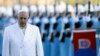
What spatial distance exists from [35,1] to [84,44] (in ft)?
4.01

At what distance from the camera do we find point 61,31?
301 inches

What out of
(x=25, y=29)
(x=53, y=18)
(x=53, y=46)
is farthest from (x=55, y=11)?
(x=25, y=29)

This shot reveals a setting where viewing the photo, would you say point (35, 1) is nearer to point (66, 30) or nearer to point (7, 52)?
point (66, 30)

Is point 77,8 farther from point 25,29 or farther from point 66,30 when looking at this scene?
point 25,29

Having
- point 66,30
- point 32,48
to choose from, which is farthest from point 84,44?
point 32,48

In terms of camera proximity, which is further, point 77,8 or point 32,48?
point 77,8

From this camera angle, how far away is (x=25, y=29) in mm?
5723

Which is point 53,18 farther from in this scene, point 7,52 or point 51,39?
point 7,52

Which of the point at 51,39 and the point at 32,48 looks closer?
the point at 32,48

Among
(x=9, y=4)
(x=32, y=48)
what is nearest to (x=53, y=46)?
(x=9, y=4)

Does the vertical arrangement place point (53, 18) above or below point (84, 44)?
above

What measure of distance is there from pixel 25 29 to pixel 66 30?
201 cm

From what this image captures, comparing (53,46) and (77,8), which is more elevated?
(77,8)

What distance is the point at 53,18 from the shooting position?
7613 mm
